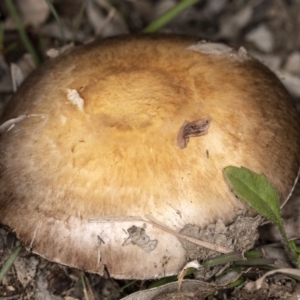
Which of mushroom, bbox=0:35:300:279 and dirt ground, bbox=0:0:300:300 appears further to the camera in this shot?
dirt ground, bbox=0:0:300:300

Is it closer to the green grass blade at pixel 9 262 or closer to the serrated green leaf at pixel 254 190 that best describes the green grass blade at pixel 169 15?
the serrated green leaf at pixel 254 190

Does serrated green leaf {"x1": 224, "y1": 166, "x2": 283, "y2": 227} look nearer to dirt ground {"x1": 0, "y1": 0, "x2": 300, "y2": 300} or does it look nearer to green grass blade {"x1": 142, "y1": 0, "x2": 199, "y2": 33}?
dirt ground {"x1": 0, "y1": 0, "x2": 300, "y2": 300}

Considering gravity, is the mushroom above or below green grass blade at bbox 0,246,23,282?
above

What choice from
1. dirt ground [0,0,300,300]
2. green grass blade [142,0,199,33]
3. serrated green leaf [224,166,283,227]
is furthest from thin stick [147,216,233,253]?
green grass blade [142,0,199,33]

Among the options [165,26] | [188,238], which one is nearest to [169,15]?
[165,26]

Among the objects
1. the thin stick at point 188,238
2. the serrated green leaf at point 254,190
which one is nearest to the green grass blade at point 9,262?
the thin stick at point 188,238

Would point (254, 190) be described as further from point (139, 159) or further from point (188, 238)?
point (139, 159)
